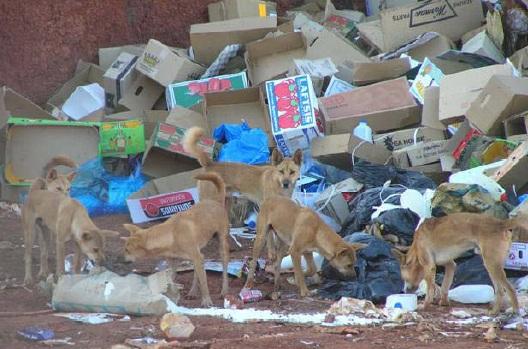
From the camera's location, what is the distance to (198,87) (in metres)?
12.5

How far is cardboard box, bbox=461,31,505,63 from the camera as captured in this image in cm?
1254

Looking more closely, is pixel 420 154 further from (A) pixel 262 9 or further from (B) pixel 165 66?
(A) pixel 262 9

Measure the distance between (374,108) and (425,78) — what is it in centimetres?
75

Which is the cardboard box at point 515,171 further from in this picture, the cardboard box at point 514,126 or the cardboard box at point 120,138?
the cardboard box at point 120,138

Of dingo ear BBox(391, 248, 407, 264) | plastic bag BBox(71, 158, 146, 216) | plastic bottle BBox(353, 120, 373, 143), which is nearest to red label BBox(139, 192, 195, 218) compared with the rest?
plastic bag BBox(71, 158, 146, 216)

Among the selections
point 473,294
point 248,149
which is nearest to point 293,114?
point 248,149

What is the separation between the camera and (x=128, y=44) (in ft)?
47.9

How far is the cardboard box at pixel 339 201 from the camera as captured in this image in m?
10.0

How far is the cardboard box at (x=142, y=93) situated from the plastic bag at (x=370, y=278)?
5.14 metres

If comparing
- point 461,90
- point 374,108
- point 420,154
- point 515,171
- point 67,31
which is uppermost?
point 67,31

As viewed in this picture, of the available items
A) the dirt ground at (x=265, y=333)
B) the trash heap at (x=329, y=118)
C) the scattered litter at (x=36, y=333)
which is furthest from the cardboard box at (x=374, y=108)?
the scattered litter at (x=36, y=333)

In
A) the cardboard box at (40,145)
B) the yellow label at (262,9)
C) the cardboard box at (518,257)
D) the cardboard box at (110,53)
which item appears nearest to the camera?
the cardboard box at (518,257)

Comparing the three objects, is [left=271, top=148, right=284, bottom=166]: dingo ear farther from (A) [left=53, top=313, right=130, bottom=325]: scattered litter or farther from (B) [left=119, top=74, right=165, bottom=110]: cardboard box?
(A) [left=53, top=313, right=130, bottom=325]: scattered litter

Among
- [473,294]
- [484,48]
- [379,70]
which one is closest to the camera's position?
[473,294]
